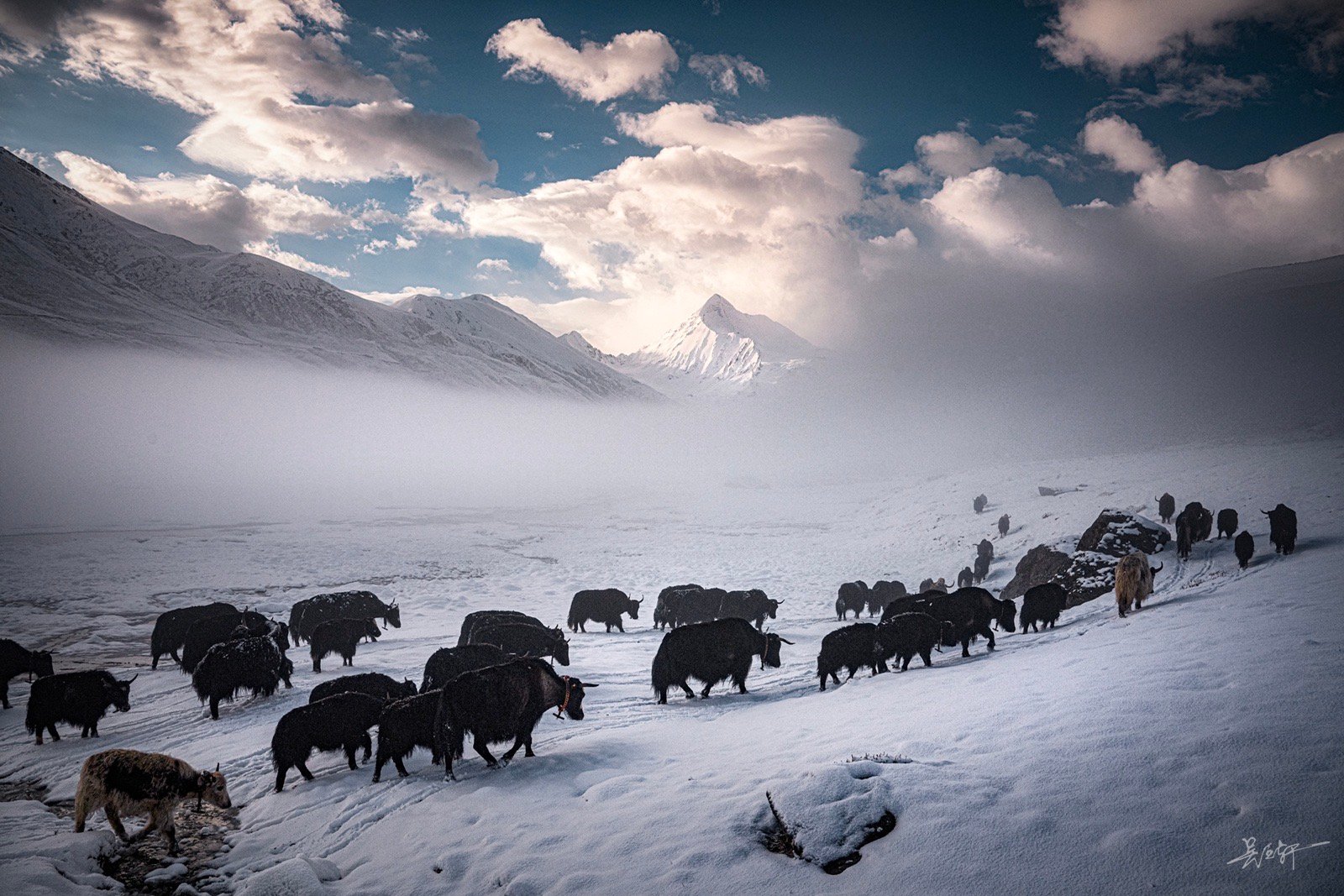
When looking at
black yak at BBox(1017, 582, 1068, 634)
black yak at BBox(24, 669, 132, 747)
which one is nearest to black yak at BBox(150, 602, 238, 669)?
black yak at BBox(24, 669, 132, 747)

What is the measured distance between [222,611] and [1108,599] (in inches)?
973

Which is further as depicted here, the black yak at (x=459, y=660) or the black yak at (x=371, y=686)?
the black yak at (x=459, y=660)

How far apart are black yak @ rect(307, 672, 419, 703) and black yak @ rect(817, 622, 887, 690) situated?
24.6 ft

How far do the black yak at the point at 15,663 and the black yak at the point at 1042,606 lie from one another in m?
21.8

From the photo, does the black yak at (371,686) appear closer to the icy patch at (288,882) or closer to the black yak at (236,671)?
the black yak at (236,671)

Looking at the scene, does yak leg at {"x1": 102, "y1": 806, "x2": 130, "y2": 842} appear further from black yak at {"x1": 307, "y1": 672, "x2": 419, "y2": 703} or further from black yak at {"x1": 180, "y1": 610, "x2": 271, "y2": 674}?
black yak at {"x1": 180, "y1": 610, "x2": 271, "y2": 674}

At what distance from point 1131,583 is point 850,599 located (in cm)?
1053

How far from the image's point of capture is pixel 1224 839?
3498mm

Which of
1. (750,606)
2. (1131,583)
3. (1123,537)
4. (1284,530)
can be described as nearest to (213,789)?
(750,606)

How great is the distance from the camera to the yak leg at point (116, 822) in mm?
6145

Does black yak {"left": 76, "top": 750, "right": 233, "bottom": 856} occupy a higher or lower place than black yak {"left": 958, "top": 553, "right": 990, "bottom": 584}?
higher

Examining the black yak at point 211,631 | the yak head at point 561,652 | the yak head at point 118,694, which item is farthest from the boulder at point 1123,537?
the yak head at point 118,694

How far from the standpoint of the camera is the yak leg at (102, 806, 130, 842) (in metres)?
6.14

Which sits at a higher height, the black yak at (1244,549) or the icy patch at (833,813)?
the black yak at (1244,549)
